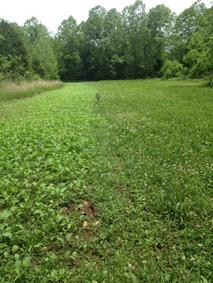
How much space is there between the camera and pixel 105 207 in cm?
540

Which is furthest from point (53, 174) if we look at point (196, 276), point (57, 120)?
point (57, 120)

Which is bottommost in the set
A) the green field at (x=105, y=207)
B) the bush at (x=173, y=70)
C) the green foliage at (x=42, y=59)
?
the bush at (x=173, y=70)

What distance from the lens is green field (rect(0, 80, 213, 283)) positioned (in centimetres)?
394

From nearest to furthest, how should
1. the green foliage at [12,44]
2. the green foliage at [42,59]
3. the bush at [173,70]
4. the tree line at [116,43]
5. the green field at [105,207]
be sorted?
the green field at [105,207], the green foliage at [12,44], the green foliage at [42,59], the bush at [173,70], the tree line at [116,43]

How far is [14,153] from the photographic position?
8.09 metres

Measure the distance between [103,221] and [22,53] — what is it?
1630 inches

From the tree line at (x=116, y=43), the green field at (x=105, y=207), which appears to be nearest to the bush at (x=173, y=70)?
the tree line at (x=116, y=43)

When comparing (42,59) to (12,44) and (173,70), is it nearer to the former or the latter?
(12,44)

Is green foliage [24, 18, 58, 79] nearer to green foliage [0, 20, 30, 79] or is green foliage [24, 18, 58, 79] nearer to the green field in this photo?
green foliage [0, 20, 30, 79]

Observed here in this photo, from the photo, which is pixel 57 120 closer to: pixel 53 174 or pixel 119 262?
pixel 53 174

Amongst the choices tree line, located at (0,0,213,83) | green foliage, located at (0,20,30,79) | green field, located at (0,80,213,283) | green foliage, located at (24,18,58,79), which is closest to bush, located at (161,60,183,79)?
tree line, located at (0,0,213,83)

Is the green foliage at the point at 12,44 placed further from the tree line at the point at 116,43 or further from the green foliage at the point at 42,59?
the tree line at the point at 116,43

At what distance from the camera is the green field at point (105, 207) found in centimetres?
394

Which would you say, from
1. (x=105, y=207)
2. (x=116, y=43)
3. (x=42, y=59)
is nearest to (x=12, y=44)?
(x=42, y=59)
